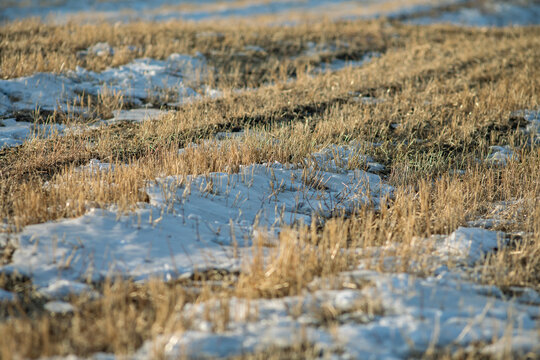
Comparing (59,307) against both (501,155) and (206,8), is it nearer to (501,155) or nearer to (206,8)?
(501,155)

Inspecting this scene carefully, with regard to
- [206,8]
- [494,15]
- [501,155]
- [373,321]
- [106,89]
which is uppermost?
[206,8]

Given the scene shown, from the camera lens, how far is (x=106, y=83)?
9.12m

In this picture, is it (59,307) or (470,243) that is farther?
(470,243)

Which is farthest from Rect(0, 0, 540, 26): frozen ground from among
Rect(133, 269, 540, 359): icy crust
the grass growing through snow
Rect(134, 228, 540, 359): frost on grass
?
Rect(133, 269, 540, 359): icy crust

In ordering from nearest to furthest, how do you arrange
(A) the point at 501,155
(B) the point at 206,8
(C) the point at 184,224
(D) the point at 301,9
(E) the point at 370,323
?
(E) the point at 370,323 → (C) the point at 184,224 → (A) the point at 501,155 → (B) the point at 206,8 → (D) the point at 301,9

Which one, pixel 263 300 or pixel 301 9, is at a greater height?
pixel 301 9

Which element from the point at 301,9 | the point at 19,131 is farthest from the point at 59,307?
the point at 301,9

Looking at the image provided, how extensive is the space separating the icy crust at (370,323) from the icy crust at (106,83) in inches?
226

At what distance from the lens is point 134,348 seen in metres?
2.66

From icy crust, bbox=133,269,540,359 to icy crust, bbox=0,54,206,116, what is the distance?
18.8ft

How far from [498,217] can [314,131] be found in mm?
2923

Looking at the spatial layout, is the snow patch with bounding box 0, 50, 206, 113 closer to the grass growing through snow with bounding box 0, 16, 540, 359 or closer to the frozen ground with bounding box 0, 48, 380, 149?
the frozen ground with bounding box 0, 48, 380, 149

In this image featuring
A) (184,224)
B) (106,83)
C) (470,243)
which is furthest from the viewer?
(106,83)

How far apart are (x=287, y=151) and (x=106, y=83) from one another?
4902mm
